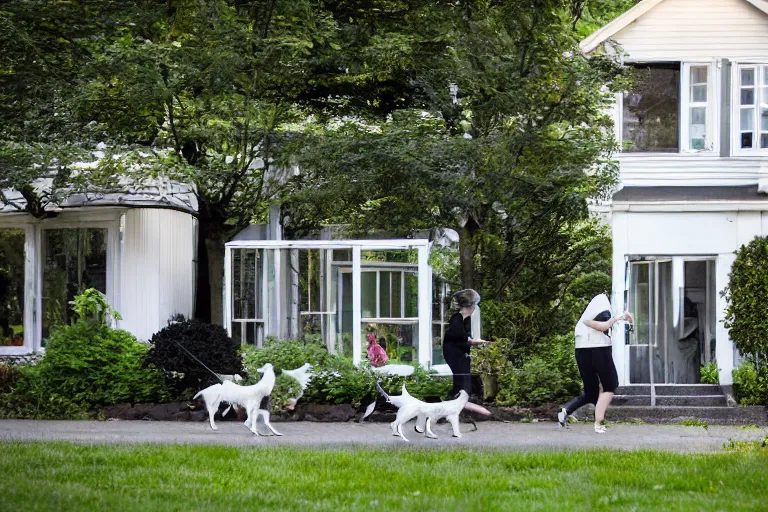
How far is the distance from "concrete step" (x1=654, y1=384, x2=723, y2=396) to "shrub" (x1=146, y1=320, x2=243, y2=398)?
6.36 m

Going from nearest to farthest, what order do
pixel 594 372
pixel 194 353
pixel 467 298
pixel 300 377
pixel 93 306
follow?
pixel 467 298, pixel 594 372, pixel 300 377, pixel 194 353, pixel 93 306

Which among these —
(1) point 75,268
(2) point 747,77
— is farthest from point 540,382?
(1) point 75,268

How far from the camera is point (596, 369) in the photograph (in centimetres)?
1583

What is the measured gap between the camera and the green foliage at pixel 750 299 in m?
19.0

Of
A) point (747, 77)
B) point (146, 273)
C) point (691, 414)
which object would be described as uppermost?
point (747, 77)

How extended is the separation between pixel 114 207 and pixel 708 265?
947 cm

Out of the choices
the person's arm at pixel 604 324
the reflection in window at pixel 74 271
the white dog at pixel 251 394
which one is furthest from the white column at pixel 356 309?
the reflection in window at pixel 74 271

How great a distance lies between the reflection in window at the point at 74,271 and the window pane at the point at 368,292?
5.04 m

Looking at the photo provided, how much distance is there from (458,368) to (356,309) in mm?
4310

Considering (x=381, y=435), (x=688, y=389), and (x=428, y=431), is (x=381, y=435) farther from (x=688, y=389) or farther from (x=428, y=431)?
(x=688, y=389)

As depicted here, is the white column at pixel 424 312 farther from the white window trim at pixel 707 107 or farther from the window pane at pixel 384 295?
the white window trim at pixel 707 107

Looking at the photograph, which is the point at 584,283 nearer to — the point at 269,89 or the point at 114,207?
the point at 269,89

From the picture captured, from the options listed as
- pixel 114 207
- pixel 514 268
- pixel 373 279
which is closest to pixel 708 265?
pixel 514 268

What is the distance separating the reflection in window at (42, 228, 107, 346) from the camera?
21.9 metres
